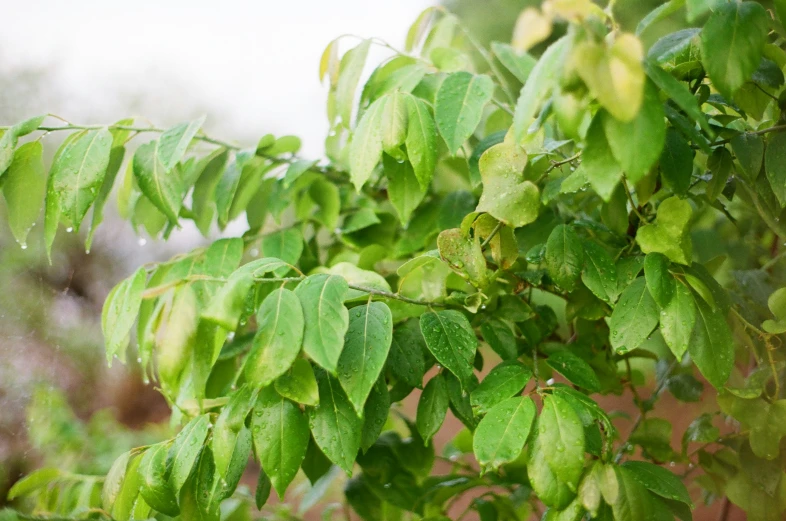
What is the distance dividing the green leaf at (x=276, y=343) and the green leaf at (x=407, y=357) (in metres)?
0.16

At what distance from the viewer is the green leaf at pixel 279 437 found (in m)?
0.44

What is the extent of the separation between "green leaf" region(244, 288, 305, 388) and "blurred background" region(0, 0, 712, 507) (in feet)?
1.45

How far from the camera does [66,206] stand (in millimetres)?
551

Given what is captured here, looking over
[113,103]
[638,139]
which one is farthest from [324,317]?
[113,103]

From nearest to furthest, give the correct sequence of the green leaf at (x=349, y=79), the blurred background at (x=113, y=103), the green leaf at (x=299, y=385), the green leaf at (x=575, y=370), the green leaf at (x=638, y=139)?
the green leaf at (x=638, y=139), the green leaf at (x=299, y=385), the green leaf at (x=575, y=370), the green leaf at (x=349, y=79), the blurred background at (x=113, y=103)

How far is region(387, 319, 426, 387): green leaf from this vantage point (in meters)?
0.54

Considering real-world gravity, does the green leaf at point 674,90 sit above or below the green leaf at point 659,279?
above

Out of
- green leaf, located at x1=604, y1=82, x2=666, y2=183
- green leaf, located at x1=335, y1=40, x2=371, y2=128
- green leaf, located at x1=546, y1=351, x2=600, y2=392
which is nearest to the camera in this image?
green leaf, located at x1=604, y1=82, x2=666, y2=183

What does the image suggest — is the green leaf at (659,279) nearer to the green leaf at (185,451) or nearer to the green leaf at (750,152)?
the green leaf at (750,152)

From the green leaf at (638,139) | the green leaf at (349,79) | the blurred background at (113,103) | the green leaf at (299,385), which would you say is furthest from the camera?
the blurred background at (113,103)

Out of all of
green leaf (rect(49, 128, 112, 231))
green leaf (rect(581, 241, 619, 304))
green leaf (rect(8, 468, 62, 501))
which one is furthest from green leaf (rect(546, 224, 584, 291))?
green leaf (rect(8, 468, 62, 501))

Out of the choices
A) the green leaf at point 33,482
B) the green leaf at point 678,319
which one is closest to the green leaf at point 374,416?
the green leaf at point 678,319

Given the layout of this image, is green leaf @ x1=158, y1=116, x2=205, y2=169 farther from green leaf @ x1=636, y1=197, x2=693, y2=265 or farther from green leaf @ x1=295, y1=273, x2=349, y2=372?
green leaf @ x1=636, y1=197, x2=693, y2=265

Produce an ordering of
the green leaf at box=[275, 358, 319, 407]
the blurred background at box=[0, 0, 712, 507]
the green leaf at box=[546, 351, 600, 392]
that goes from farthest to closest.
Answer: the blurred background at box=[0, 0, 712, 507], the green leaf at box=[546, 351, 600, 392], the green leaf at box=[275, 358, 319, 407]
